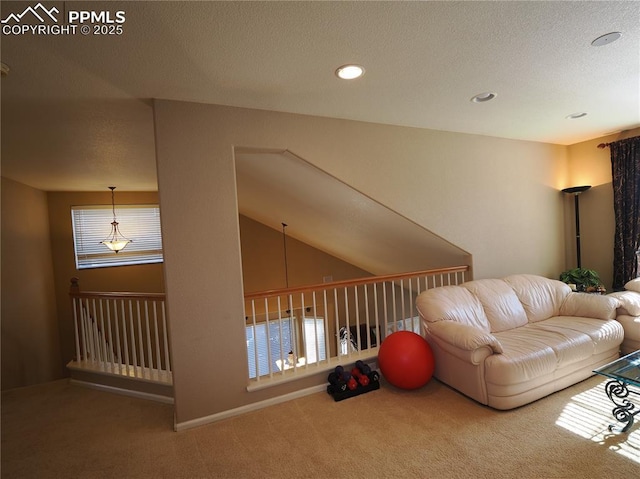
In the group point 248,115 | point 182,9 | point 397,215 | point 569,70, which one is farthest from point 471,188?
point 182,9

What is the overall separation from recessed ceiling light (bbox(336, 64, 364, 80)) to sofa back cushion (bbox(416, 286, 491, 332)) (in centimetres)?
201

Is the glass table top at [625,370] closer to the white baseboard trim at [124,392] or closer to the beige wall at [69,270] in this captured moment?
the white baseboard trim at [124,392]

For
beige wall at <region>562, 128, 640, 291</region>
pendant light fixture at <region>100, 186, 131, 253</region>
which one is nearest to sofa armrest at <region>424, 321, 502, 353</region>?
beige wall at <region>562, 128, 640, 291</region>

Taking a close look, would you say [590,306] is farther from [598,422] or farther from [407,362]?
[407,362]

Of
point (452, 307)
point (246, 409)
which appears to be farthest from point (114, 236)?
point (452, 307)

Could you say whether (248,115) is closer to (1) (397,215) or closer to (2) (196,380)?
(1) (397,215)

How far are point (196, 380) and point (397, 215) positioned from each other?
2433 mm

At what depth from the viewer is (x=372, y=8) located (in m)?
1.51

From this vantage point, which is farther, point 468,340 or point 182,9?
point 468,340

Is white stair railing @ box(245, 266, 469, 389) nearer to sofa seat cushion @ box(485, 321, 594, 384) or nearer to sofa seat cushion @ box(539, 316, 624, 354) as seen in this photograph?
sofa seat cushion @ box(485, 321, 594, 384)

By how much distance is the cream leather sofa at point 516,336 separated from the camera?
2.38m

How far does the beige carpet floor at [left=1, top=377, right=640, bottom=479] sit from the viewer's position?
1872mm

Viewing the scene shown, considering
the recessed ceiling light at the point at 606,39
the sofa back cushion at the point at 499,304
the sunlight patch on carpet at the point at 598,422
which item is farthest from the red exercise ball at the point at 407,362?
the recessed ceiling light at the point at 606,39

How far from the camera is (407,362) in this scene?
264cm
